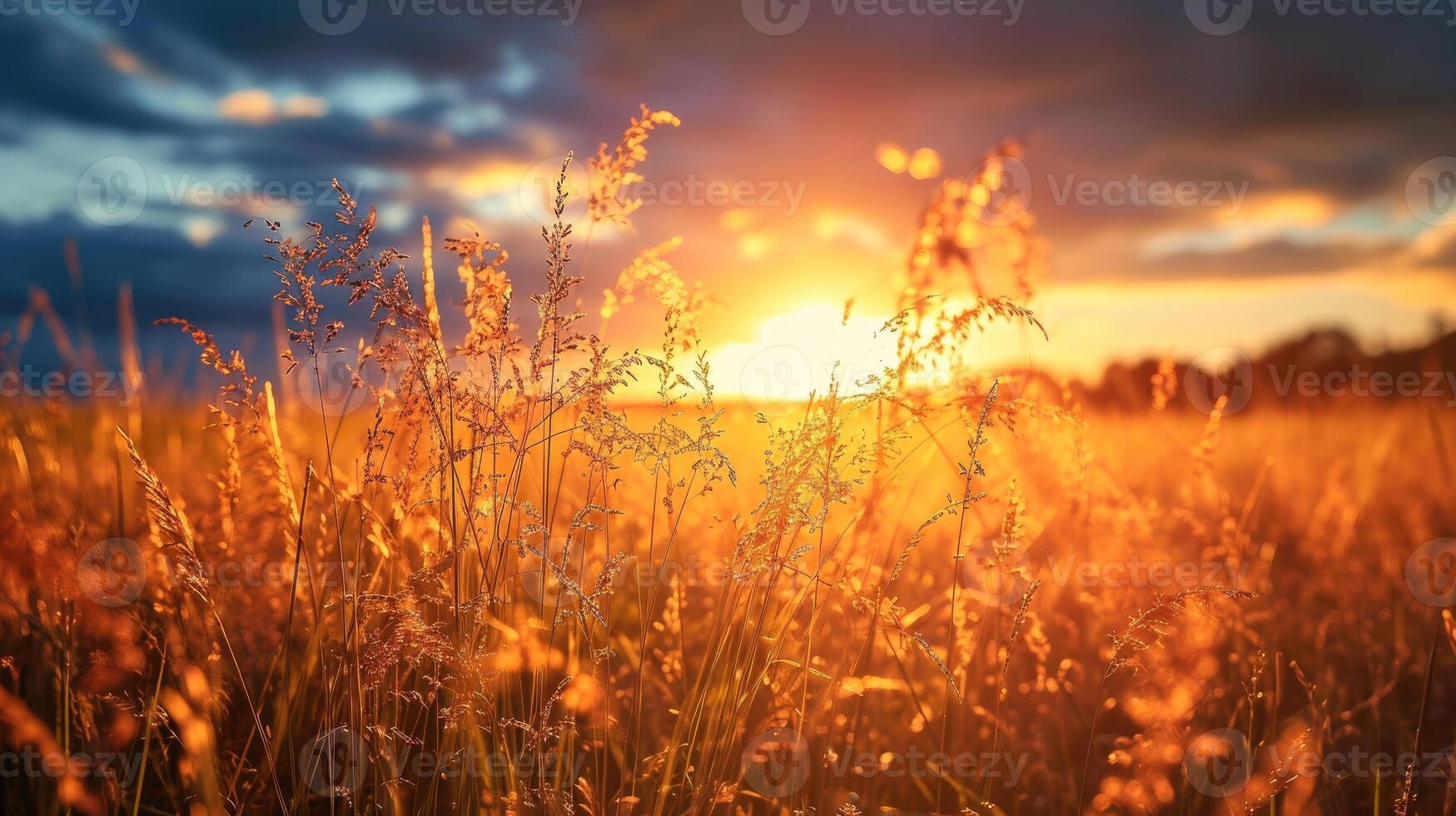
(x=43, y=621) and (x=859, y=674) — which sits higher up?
(x=43, y=621)

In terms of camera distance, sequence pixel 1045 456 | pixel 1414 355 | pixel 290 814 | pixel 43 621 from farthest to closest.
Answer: pixel 1414 355 → pixel 1045 456 → pixel 43 621 → pixel 290 814

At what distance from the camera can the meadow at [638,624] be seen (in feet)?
6.12

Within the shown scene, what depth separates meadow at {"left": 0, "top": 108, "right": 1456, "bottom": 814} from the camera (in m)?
1.87

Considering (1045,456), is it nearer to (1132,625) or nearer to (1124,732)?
(1124,732)

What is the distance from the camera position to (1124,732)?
9.63ft

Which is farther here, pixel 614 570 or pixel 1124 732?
pixel 1124 732

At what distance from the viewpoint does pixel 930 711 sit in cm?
276

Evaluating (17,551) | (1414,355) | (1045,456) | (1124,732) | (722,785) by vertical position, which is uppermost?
(1414,355)

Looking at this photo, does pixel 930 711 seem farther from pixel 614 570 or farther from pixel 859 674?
pixel 614 570

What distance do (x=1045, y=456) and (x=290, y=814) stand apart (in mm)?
2537

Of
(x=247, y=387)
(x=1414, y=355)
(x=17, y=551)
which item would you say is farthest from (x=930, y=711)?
(x=1414, y=355)

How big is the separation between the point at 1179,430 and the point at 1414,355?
9389 millimetres

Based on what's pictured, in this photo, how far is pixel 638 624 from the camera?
3.35 m

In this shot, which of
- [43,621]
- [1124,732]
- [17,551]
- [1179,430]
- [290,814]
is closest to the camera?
[290,814]
